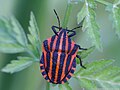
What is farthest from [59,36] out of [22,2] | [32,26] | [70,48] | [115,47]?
[115,47]

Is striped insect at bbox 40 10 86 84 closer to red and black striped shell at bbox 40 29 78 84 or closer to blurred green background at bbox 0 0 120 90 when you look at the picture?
red and black striped shell at bbox 40 29 78 84

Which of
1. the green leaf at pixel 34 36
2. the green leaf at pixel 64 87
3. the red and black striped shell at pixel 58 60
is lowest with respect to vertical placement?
the green leaf at pixel 64 87

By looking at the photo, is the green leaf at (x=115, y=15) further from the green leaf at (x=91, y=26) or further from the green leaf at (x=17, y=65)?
the green leaf at (x=17, y=65)

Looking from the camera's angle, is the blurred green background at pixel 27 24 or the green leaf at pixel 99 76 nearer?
the green leaf at pixel 99 76

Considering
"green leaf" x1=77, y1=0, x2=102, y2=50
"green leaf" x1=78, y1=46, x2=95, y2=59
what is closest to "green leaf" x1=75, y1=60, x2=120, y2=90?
"green leaf" x1=78, y1=46, x2=95, y2=59

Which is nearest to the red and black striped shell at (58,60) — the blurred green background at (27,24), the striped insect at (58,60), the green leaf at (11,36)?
the striped insect at (58,60)

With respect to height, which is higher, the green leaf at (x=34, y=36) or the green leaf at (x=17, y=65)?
the green leaf at (x=34, y=36)

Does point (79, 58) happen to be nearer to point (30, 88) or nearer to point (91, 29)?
point (91, 29)
